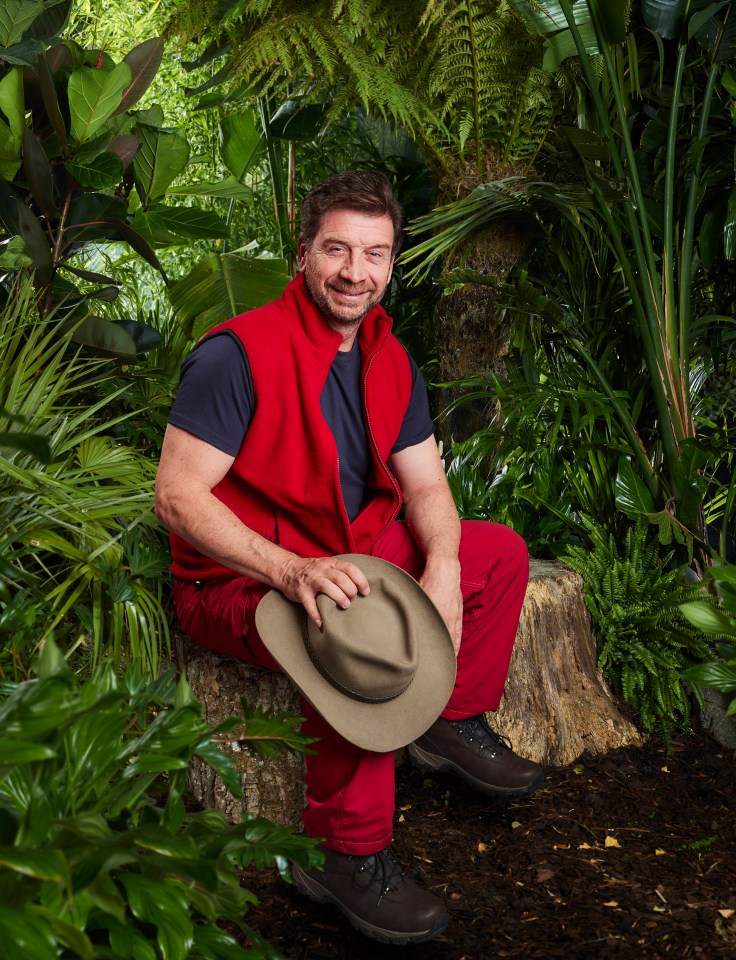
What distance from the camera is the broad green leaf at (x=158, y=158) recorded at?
105 inches

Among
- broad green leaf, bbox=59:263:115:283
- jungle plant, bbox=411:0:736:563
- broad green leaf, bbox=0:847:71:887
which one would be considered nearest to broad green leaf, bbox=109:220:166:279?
broad green leaf, bbox=59:263:115:283

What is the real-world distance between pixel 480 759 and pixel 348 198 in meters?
1.29

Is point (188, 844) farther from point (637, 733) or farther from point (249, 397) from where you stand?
point (637, 733)

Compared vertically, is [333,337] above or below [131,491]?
above

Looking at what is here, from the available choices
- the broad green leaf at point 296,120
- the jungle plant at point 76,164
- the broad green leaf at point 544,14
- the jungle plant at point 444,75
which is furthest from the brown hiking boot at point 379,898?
the broad green leaf at point 296,120

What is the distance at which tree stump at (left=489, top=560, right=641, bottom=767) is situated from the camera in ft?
8.46

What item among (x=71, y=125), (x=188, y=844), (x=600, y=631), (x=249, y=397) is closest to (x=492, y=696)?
(x=600, y=631)

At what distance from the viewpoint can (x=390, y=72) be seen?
144 inches

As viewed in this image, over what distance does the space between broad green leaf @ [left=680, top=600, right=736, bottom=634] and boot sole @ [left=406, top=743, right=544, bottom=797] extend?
27.7 inches

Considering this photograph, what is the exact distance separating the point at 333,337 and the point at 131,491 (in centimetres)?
72

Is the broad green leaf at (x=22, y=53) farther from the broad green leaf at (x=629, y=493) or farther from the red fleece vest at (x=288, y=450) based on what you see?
the broad green leaf at (x=629, y=493)

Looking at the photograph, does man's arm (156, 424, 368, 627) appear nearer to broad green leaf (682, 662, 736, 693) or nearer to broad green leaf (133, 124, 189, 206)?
broad green leaf (682, 662, 736, 693)

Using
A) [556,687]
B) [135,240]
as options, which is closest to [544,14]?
[135,240]

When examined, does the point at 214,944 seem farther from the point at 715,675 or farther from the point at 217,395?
the point at 217,395
